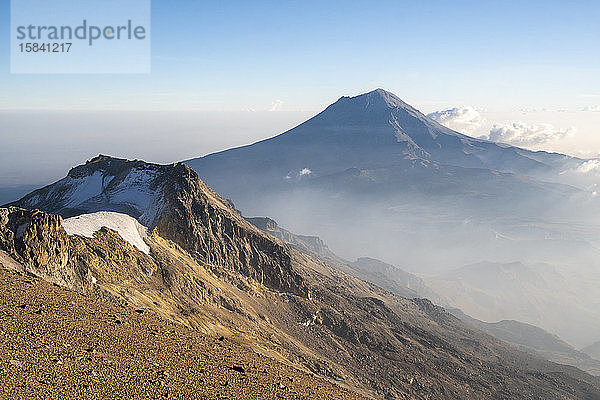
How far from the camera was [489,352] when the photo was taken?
8494cm

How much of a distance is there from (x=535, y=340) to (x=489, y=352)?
3734 inches

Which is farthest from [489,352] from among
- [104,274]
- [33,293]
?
[33,293]

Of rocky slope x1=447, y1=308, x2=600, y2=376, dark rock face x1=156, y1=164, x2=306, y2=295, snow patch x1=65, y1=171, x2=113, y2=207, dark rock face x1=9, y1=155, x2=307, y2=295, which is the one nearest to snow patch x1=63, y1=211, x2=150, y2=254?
dark rock face x1=9, y1=155, x2=307, y2=295

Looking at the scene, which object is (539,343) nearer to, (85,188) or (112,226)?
(85,188)

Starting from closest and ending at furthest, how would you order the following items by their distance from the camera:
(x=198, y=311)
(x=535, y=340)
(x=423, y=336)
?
(x=198, y=311) < (x=423, y=336) < (x=535, y=340)

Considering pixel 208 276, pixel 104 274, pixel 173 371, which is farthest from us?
pixel 208 276

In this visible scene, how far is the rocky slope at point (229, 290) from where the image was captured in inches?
1158

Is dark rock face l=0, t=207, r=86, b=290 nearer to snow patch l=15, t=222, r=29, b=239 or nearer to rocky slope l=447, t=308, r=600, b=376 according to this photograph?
snow patch l=15, t=222, r=29, b=239

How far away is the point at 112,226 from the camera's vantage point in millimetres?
40438

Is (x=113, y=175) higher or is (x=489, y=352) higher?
(x=113, y=175)

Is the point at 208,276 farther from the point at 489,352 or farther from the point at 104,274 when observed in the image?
the point at 489,352

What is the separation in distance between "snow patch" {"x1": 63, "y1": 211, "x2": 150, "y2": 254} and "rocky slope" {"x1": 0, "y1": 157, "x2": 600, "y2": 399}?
1021mm

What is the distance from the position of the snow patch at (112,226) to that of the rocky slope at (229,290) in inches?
40.2

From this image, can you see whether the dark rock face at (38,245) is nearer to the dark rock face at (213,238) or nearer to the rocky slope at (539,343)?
the dark rock face at (213,238)
